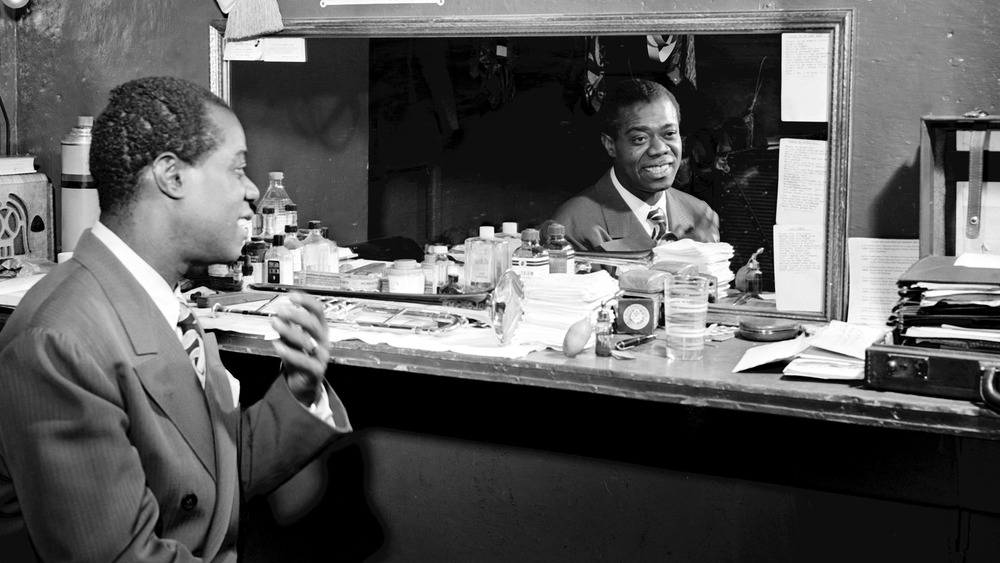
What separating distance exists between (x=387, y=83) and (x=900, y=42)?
4.77 ft

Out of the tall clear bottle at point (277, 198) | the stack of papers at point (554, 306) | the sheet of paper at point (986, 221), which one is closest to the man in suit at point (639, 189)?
the stack of papers at point (554, 306)

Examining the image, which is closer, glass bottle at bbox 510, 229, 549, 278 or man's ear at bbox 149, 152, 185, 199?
man's ear at bbox 149, 152, 185, 199

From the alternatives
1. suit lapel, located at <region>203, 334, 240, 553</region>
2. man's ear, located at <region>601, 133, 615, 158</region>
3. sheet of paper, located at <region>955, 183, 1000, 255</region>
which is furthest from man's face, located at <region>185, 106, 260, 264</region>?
sheet of paper, located at <region>955, 183, 1000, 255</region>

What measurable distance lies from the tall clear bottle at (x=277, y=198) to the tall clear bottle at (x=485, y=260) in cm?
69

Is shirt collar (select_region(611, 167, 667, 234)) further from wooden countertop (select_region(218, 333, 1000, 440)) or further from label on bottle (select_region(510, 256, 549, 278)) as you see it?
wooden countertop (select_region(218, 333, 1000, 440))

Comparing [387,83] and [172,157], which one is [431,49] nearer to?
[387,83]

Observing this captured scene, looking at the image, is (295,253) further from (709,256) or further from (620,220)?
(709,256)

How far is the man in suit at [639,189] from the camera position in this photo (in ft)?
9.64

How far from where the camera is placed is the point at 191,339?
6.93 feet

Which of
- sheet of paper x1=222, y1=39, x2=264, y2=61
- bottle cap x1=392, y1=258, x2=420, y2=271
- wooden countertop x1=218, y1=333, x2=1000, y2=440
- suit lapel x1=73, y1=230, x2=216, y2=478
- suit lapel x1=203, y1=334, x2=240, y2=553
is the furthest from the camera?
sheet of paper x1=222, y1=39, x2=264, y2=61

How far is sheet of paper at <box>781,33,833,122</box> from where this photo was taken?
275 cm

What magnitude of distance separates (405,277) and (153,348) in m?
1.28

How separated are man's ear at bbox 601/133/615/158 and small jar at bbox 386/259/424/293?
0.65 m

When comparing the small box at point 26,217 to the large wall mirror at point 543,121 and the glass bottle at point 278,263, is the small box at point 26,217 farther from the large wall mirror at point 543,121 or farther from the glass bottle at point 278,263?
the glass bottle at point 278,263
